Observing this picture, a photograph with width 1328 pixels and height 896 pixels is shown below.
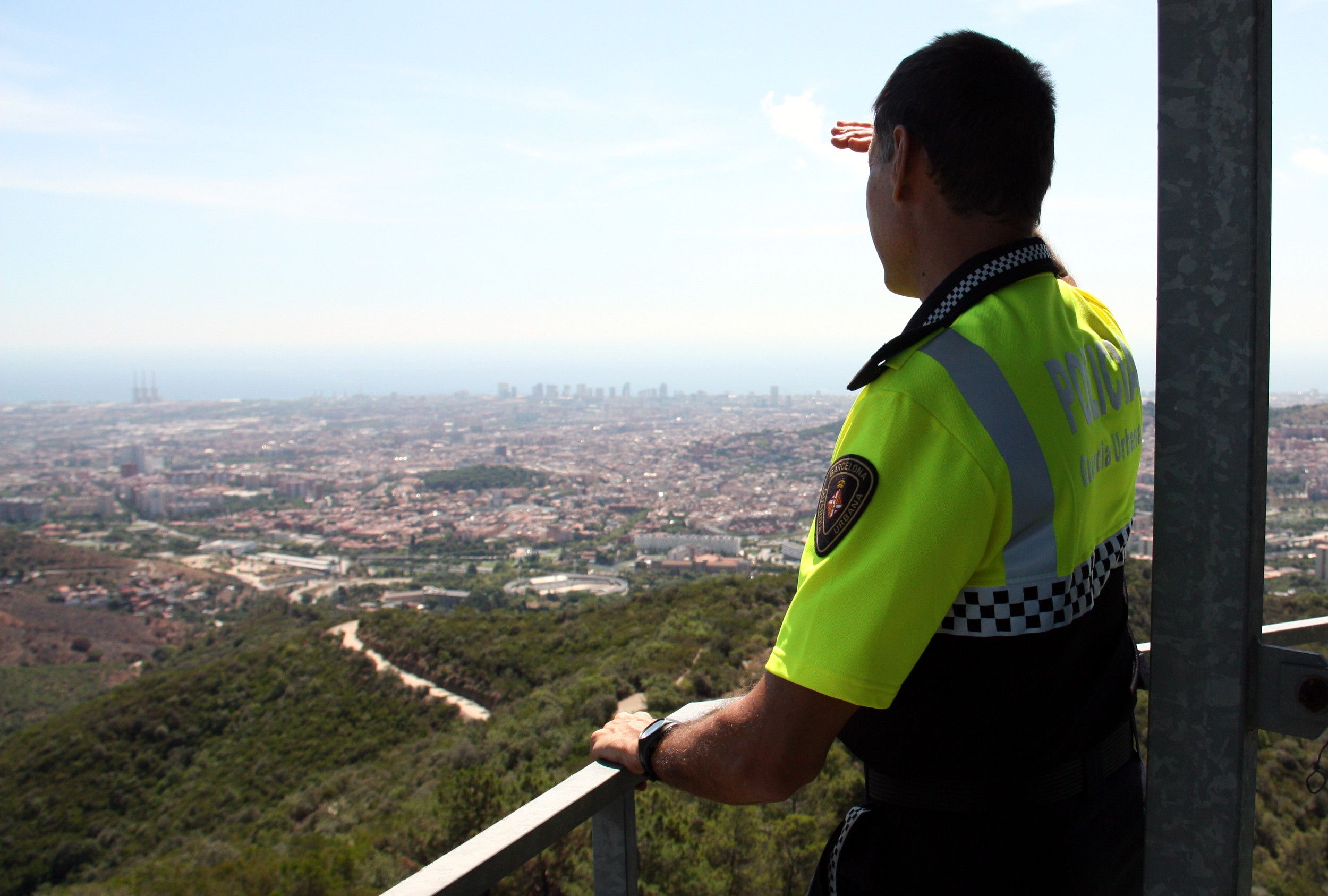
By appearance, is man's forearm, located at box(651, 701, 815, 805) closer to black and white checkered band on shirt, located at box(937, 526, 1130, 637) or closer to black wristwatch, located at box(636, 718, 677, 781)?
black wristwatch, located at box(636, 718, 677, 781)

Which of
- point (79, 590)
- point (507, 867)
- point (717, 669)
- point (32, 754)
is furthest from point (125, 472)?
point (507, 867)

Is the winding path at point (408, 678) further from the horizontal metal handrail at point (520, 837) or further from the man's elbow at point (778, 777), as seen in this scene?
the man's elbow at point (778, 777)

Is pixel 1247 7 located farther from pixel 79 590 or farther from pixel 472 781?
pixel 79 590

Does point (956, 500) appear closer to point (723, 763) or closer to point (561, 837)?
point (723, 763)

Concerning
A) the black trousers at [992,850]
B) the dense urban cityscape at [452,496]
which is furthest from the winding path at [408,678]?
the black trousers at [992,850]

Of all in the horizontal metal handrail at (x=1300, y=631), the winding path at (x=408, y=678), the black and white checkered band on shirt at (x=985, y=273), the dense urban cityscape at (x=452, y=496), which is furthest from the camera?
the dense urban cityscape at (x=452, y=496)

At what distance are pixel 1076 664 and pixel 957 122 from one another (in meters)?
0.61

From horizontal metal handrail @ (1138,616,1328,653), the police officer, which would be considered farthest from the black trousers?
horizontal metal handrail @ (1138,616,1328,653)

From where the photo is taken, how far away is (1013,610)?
819 mm

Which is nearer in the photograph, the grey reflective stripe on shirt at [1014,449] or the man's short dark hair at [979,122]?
the grey reflective stripe on shirt at [1014,449]

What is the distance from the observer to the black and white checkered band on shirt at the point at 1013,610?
0.81 meters

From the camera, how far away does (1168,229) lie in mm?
758

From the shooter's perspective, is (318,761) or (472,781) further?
(318,761)

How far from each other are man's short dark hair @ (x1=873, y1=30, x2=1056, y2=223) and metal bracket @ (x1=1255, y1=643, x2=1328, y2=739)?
0.51 metres
